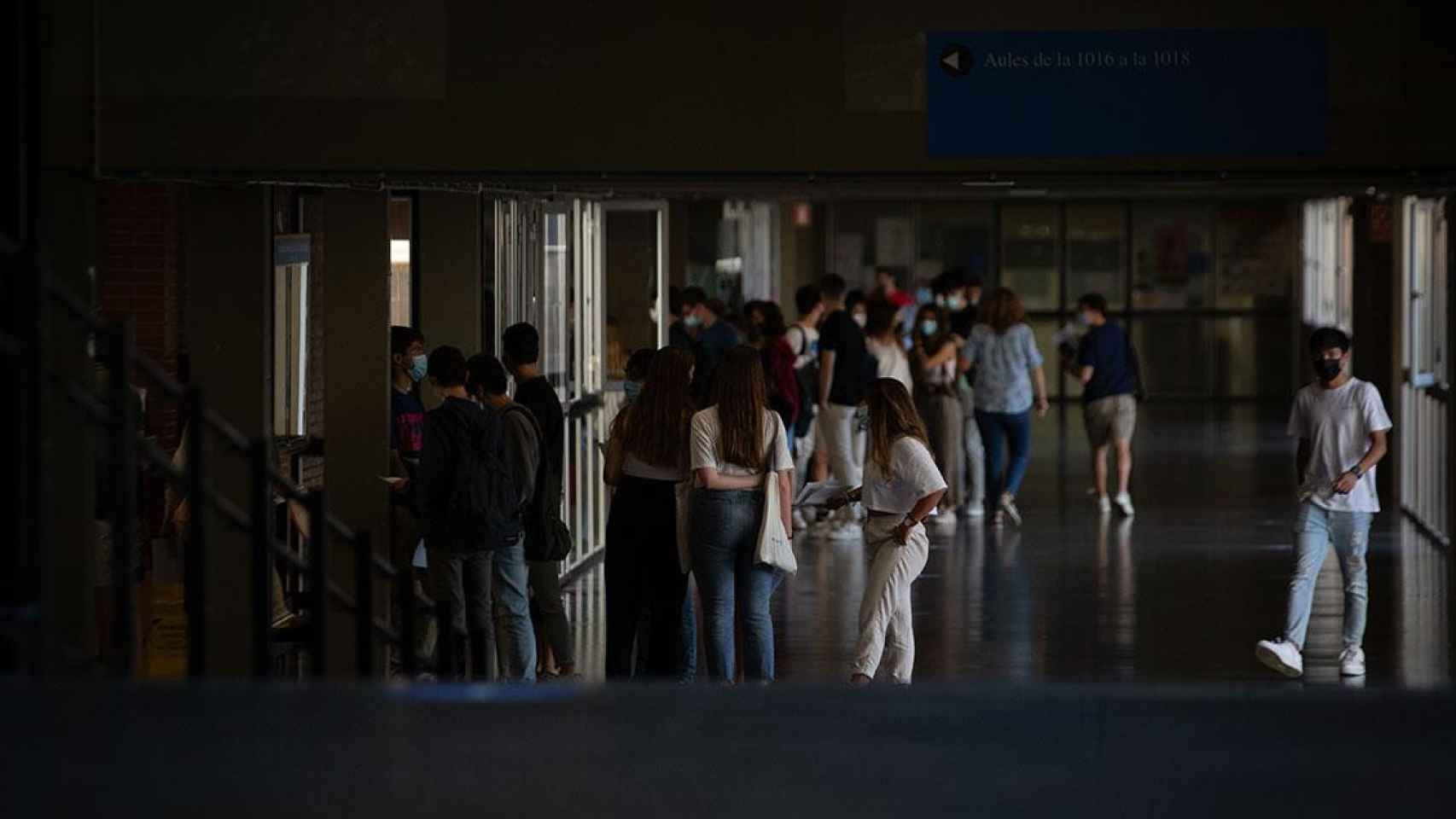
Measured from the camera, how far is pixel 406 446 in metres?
11.8

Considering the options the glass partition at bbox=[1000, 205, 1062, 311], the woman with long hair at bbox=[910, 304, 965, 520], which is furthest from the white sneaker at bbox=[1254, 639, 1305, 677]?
the glass partition at bbox=[1000, 205, 1062, 311]

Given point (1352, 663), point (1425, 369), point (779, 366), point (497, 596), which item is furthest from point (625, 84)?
point (1425, 369)

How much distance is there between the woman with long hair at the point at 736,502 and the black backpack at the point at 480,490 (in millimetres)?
816

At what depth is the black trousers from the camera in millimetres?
10828

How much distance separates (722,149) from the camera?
9.95m

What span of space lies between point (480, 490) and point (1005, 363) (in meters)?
8.62

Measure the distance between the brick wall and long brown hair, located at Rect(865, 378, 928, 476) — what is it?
544 cm

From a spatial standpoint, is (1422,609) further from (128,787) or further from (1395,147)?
(128,787)

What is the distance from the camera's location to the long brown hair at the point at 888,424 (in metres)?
10.8

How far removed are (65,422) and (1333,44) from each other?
4.97m

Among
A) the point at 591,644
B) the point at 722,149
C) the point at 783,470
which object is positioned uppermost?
the point at 722,149

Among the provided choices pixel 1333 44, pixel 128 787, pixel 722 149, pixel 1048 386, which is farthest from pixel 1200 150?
pixel 1048 386

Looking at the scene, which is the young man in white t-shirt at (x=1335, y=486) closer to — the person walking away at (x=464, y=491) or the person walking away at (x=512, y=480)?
the person walking away at (x=512, y=480)

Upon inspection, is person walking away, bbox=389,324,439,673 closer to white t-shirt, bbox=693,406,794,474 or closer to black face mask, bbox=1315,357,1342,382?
white t-shirt, bbox=693,406,794,474
